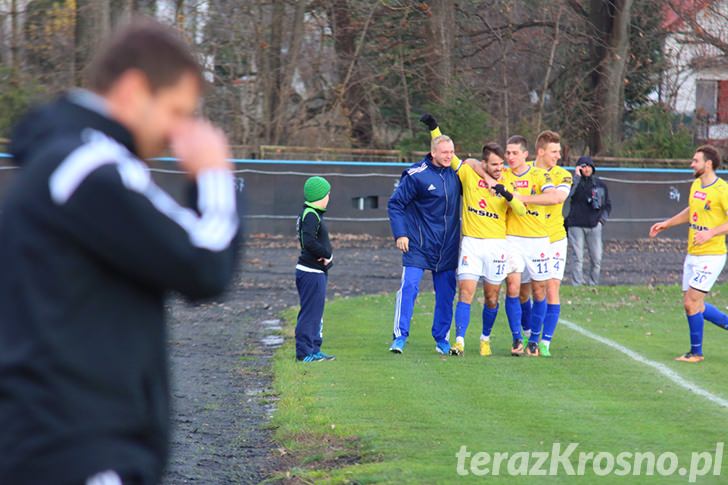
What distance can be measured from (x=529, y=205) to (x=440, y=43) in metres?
21.4

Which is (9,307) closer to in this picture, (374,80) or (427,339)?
(427,339)

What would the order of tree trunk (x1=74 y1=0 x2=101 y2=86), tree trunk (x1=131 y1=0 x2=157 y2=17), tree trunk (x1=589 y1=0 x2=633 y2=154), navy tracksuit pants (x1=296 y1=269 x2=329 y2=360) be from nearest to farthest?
1. navy tracksuit pants (x1=296 y1=269 x2=329 y2=360)
2. tree trunk (x1=74 y1=0 x2=101 y2=86)
3. tree trunk (x1=131 y1=0 x2=157 y2=17)
4. tree trunk (x1=589 y1=0 x2=633 y2=154)

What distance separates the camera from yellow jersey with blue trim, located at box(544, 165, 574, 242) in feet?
37.8

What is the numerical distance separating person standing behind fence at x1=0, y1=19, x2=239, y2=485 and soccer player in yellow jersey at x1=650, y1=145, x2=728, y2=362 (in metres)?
9.20

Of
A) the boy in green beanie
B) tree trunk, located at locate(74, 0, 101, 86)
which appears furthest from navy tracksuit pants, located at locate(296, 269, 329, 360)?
tree trunk, located at locate(74, 0, 101, 86)

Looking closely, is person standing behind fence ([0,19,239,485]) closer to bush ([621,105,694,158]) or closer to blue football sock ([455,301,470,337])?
blue football sock ([455,301,470,337])

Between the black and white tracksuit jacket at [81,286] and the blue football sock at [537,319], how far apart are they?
30.3ft

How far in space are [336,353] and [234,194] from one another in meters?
9.08

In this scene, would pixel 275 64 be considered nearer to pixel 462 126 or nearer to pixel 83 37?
pixel 83 37

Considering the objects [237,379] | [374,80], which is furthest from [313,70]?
[237,379]

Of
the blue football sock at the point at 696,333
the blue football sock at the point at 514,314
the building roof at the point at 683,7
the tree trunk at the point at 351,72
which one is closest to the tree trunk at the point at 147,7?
the tree trunk at the point at 351,72

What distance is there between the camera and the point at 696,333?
11.5 meters

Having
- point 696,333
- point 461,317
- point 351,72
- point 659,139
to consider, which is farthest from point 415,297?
point 659,139

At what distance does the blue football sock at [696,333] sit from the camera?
11516mm
